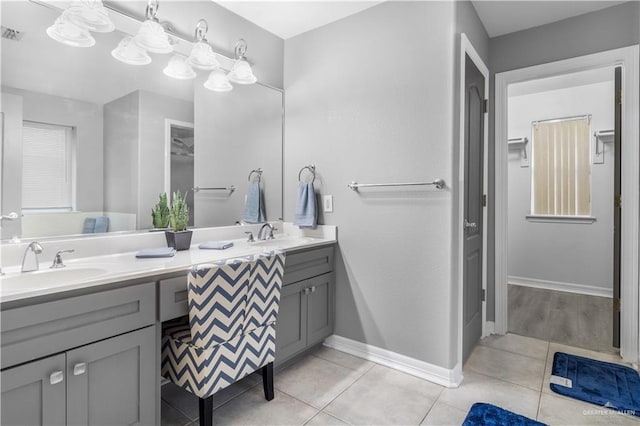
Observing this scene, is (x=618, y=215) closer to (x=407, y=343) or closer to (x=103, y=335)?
(x=407, y=343)

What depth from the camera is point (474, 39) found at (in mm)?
2475

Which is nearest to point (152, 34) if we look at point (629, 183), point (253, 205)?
point (253, 205)

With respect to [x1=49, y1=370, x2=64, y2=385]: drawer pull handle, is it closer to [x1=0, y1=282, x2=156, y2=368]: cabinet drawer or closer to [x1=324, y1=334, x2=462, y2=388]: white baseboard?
[x1=0, y1=282, x2=156, y2=368]: cabinet drawer

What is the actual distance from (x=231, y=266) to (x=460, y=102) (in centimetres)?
167

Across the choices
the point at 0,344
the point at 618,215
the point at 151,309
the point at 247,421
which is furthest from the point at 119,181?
the point at 618,215

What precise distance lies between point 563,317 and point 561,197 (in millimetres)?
1636

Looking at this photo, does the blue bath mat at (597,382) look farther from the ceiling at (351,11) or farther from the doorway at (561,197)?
the ceiling at (351,11)

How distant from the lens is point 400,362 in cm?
232

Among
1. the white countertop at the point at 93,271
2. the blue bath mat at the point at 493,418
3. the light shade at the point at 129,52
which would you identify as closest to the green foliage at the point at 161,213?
the white countertop at the point at 93,271

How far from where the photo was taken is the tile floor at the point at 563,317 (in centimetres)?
284

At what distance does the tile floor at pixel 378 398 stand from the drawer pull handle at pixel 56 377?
0.73 metres

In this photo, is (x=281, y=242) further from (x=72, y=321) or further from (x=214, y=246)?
(x=72, y=321)

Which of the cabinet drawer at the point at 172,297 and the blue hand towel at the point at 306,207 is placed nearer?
the cabinet drawer at the point at 172,297

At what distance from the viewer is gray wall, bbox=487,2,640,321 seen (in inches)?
95.0
